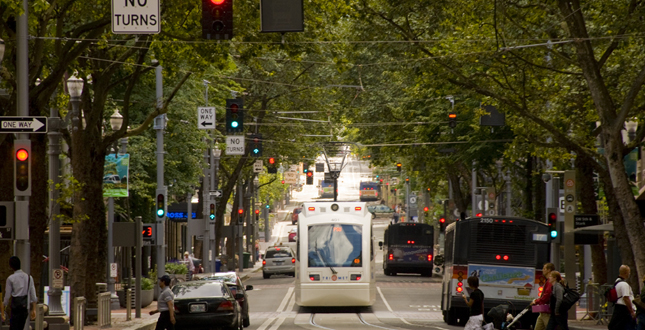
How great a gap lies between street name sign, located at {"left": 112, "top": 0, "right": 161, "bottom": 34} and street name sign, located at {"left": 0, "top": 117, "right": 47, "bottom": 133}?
82.3 inches

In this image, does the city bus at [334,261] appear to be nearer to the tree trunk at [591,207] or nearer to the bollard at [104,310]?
the bollard at [104,310]

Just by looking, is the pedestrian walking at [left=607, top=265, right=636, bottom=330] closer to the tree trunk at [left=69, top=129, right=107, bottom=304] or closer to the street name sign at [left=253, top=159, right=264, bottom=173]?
the tree trunk at [left=69, top=129, right=107, bottom=304]

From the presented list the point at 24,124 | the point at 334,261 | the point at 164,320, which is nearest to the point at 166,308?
the point at 164,320

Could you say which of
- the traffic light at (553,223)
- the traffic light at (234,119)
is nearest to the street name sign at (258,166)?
the traffic light at (234,119)

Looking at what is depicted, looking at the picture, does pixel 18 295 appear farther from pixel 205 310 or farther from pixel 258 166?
pixel 258 166

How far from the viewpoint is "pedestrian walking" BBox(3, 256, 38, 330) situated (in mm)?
15891

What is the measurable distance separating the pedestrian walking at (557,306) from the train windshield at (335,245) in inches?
381

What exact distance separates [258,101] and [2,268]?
107 ft

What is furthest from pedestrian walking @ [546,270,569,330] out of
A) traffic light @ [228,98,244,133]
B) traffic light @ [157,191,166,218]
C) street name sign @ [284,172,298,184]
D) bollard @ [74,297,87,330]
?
street name sign @ [284,172,298,184]

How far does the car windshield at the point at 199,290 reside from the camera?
70.0ft

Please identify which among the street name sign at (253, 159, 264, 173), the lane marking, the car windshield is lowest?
the lane marking

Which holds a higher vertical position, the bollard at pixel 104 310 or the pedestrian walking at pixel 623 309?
the pedestrian walking at pixel 623 309

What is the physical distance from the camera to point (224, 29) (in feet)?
46.6

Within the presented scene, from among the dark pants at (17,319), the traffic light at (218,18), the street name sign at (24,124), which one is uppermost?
the traffic light at (218,18)
